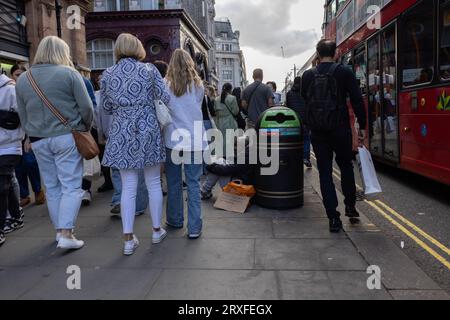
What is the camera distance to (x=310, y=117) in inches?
182

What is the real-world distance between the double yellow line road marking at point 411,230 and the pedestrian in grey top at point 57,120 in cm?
341

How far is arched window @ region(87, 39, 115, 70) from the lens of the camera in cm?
2808

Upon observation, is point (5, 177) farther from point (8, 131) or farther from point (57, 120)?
point (57, 120)

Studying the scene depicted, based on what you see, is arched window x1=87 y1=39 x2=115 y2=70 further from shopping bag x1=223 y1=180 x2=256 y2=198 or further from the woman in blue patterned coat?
the woman in blue patterned coat

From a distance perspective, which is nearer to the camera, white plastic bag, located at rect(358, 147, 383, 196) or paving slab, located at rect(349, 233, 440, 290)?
paving slab, located at rect(349, 233, 440, 290)

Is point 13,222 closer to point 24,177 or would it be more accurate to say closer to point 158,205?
point 24,177

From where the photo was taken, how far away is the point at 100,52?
1109 inches

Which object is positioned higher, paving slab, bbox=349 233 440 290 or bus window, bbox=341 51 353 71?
bus window, bbox=341 51 353 71

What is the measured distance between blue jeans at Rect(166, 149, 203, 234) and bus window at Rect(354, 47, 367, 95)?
5.98 m

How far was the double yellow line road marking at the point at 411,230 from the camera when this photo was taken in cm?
408

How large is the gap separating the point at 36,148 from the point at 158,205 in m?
1.25

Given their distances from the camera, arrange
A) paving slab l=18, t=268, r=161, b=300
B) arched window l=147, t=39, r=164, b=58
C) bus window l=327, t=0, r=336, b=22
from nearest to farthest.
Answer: paving slab l=18, t=268, r=161, b=300, bus window l=327, t=0, r=336, b=22, arched window l=147, t=39, r=164, b=58

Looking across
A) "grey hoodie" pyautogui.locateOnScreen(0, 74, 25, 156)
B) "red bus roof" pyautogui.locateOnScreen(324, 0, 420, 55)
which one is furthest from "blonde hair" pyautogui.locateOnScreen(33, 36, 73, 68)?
"red bus roof" pyautogui.locateOnScreen(324, 0, 420, 55)
